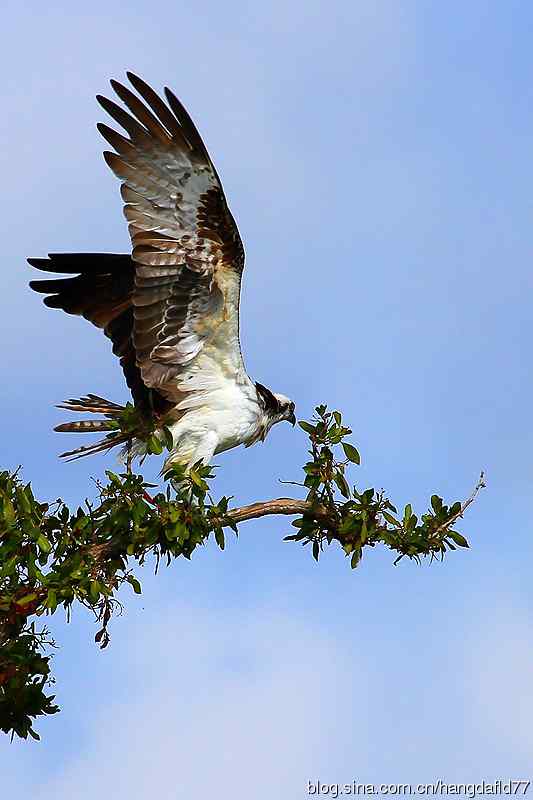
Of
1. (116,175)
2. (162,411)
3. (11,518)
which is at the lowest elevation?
(11,518)

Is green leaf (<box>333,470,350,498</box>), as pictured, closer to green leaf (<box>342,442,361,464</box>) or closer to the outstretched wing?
green leaf (<box>342,442,361,464</box>)

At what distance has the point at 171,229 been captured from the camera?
9.52m

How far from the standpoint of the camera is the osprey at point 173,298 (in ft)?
30.6

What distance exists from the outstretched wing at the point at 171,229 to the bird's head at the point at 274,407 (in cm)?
108

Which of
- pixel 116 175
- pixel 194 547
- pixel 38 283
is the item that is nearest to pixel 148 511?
pixel 194 547

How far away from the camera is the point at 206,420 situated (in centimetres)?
1022

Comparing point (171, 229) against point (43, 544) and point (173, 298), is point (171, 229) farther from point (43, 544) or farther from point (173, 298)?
point (43, 544)

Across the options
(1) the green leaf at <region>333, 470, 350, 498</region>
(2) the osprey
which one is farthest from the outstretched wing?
(1) the green leaf at <region>333, 470, 350, 498</region>

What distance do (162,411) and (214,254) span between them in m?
1.56

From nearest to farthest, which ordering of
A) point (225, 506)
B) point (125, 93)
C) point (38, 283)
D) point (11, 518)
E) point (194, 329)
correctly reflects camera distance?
point (11, 518), point (225, 506), point (125, 93), point (194, 329), point (38, 283)

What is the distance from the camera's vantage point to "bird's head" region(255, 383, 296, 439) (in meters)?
10.8

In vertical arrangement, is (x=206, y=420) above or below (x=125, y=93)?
below

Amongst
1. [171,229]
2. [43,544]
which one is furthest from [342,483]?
[171,229]

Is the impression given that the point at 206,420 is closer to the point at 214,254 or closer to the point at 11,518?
the point at 214,254
